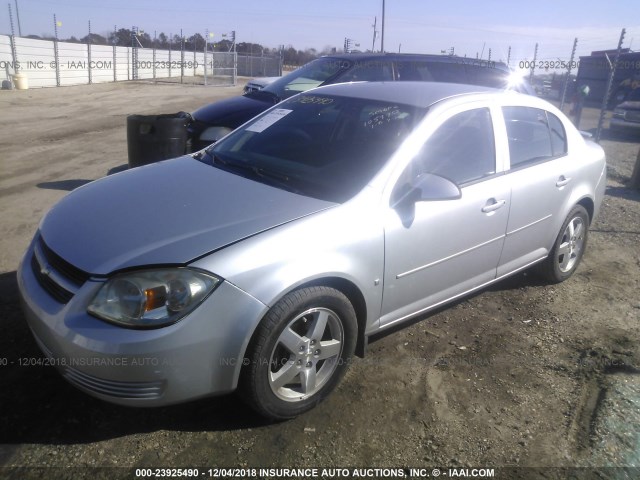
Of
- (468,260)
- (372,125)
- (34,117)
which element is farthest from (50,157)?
(468,260)

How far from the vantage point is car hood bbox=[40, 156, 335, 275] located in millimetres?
2447

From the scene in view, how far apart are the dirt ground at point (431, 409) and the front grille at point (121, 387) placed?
36 centimetres

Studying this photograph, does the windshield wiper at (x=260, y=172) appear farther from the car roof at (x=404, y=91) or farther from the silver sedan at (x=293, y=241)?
the car roof at (x=404, y=91)

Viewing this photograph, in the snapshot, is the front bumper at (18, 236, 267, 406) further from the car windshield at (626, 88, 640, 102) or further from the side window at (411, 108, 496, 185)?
the car windshield at (626, 88, 640, 102)

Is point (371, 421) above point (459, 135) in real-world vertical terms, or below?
below

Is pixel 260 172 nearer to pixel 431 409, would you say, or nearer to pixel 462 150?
pixel 462 150

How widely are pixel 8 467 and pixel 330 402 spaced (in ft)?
5.14

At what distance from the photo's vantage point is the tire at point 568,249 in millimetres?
4570

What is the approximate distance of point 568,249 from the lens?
4.74 metres

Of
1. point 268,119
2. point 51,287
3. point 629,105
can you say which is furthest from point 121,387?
point 629,105

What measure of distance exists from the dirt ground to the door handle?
91 centimetres

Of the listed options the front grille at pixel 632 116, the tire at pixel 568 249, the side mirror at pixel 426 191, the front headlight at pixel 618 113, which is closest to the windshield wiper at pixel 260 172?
the side mirror at pixel 426 191

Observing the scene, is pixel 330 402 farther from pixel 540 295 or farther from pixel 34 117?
pixel 34 117

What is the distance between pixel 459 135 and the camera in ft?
11.8
